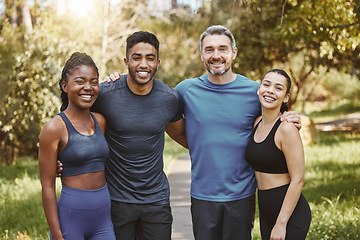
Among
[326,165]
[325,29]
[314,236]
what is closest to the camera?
[314,236]

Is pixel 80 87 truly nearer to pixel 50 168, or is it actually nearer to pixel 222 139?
pixel 50 168

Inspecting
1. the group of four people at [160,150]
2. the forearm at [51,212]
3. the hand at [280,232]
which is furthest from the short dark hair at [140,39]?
the hand at [280,232]

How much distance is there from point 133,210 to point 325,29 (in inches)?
226

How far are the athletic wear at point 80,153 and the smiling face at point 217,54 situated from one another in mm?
1115

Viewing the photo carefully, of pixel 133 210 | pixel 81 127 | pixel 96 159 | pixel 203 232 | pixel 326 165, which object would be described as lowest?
pixel 326 165

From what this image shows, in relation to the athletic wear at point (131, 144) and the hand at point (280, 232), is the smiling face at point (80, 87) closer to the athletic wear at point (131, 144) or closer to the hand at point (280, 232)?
the athletic wear at point (131, 144)

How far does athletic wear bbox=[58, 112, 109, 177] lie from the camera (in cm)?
282

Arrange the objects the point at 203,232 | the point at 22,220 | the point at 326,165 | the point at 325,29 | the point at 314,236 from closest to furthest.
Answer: the point at 203,232 < the point at 314,236 < the point at 22,220 < the point at 325,29 < the point at 326,165

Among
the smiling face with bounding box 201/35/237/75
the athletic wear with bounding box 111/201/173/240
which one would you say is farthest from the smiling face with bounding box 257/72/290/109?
the athletic wear with bounding box 111/201/173/240

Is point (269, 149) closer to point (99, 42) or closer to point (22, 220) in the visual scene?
point (22, 220)

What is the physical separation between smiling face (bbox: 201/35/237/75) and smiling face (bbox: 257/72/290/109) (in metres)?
0.39

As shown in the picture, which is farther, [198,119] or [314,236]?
[314,236]

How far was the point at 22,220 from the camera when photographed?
6441mm

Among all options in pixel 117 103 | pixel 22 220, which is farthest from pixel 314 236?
pixel 22 220
